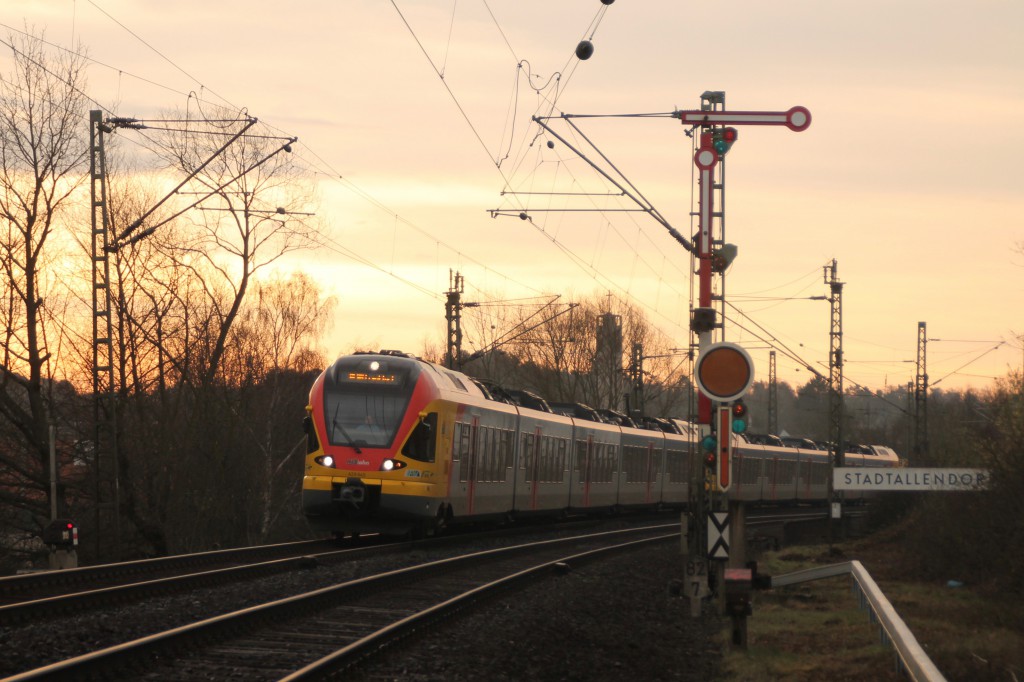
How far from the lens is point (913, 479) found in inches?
992

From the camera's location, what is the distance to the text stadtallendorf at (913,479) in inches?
883

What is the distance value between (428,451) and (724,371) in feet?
41.8

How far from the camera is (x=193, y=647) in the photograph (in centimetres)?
1130

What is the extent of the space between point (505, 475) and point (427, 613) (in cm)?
1715

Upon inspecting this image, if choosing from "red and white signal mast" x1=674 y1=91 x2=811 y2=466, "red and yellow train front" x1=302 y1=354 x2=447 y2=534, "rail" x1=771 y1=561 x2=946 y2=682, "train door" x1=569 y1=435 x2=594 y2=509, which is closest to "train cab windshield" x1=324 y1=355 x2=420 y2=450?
"red and yellow train front" x1=302 y1=354 x2=447 y2=534

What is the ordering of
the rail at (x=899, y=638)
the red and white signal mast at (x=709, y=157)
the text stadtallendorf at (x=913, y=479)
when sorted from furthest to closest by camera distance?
1. the text stadtallendorf at (x=913, y=479)
2. the red and white signal mast at (x=709, y=157)
3. the rail at (x=899, y=638)

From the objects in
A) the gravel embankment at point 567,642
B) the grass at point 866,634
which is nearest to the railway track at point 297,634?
the gravel embankment at point 567,642

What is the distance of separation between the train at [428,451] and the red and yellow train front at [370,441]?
18mm

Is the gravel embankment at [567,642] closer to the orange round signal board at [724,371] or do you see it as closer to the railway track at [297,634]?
the railway track at [297,634]

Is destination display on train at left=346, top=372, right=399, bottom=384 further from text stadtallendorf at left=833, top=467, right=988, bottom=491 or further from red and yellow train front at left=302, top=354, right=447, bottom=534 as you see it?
text stadtallendorf at left=833, top=467, right=988, bottom=491

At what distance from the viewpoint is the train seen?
23.7m

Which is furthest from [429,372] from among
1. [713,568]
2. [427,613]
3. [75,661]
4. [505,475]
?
[75,661]

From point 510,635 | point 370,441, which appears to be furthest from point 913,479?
point 510,635

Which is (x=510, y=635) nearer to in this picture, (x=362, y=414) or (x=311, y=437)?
(x=362, y=414)
